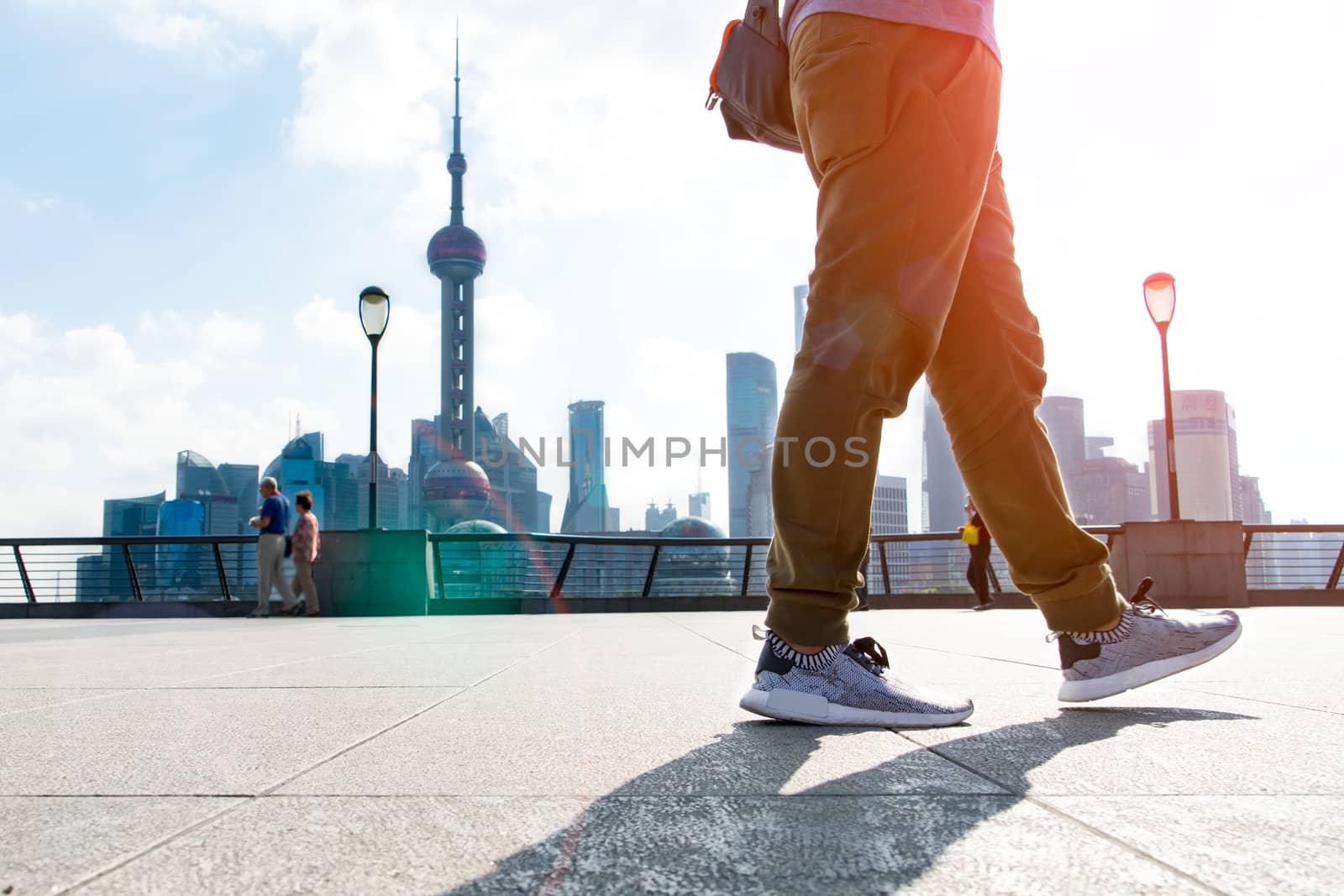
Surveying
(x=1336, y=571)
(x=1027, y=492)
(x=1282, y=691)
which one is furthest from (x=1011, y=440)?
(x=1336, y=571)

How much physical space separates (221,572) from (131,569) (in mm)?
1371

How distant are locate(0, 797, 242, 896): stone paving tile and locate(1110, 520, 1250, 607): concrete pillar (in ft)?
37.1

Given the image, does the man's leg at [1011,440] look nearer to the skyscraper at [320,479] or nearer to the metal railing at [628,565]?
the metal railing at [628,565]

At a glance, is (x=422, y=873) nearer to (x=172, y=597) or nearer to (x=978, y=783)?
(x=978, y=783)

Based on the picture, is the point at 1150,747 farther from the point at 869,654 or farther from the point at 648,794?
the point at 648,794

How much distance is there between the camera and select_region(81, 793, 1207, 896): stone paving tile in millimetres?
787

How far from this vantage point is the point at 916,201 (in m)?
1.80

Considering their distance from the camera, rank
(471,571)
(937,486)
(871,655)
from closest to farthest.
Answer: (871,655)
(471,571)
(937,486)

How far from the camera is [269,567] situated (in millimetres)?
10648

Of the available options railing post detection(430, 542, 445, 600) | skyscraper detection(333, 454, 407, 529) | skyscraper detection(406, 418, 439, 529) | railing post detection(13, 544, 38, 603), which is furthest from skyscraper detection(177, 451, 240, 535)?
railing post detection(430, 542, 445, 600)

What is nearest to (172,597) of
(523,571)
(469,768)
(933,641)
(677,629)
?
(523,571)

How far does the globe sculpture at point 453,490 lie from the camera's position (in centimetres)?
13875

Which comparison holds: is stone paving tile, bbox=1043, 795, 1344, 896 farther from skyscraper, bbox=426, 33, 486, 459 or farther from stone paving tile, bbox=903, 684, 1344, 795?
skyscraper, bbox=426, 33, 486, 459

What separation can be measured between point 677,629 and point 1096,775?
498 cm
